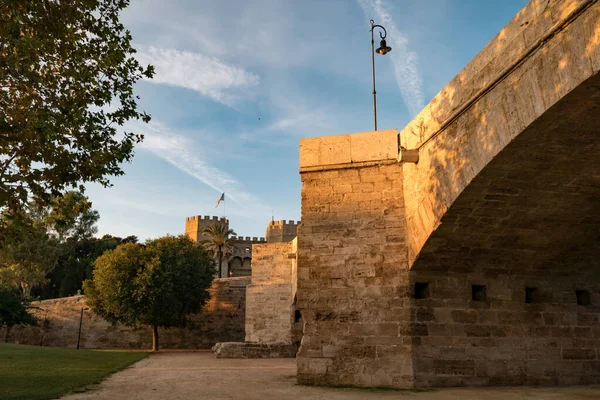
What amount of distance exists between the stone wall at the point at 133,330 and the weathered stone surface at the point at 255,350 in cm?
1291

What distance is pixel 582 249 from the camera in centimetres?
822

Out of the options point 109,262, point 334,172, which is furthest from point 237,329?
point 334,172

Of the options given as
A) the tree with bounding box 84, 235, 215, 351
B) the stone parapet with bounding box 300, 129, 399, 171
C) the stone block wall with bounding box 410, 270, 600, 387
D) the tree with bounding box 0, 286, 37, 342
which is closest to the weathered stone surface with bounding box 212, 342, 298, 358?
the tree with bounding box 84, 235, 215, 351

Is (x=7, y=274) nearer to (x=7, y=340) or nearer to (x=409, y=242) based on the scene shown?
(x=7, y=340)

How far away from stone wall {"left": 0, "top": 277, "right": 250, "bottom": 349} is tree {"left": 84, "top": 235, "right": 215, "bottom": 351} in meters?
3.58

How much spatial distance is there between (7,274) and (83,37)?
34474 millimetres

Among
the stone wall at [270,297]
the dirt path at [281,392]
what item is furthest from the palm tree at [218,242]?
the dirt path at [281,392]

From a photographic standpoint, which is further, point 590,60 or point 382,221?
point 382,221

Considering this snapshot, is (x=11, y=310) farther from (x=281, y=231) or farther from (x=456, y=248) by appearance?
(x=281, y=231)

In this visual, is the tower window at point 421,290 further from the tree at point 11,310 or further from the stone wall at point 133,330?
the stone wall at point 133,330

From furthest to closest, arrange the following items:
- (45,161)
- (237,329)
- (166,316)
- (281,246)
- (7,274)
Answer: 1. (7,274)
2. (237,329)
3. (166,316)
4. (281,246)
5. (45,161)

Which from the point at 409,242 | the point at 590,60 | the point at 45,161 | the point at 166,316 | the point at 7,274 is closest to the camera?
the point at 590,60

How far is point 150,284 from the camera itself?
25.8 meters

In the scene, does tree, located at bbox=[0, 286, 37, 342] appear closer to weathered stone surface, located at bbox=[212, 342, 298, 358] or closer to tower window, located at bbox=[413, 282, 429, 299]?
weathered stone surface, located at bbox=[212, 342, 298, 358]
